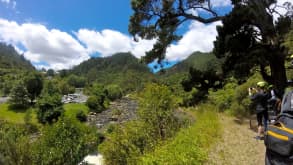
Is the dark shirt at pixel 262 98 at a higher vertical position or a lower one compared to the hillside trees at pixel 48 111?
higher

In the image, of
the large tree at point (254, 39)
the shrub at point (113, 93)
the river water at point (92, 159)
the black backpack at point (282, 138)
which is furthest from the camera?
the shrub at point (113, 93)

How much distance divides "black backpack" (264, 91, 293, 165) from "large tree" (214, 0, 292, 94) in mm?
6392

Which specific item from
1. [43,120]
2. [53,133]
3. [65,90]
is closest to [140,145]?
[53,133]

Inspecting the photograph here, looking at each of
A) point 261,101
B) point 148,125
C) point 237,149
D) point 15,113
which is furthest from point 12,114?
point 261,101

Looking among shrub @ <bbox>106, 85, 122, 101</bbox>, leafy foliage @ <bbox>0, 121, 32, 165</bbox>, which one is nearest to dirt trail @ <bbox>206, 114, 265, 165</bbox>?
leafy foliage @ <bbox>0, 121, 32, 165</bbox>

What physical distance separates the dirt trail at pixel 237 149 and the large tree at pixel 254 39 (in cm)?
226

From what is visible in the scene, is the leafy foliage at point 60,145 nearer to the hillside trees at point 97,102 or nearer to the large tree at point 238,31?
the large tree at point 238,31

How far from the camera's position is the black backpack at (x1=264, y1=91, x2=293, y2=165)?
4.44 feet

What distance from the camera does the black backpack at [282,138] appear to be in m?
1.35

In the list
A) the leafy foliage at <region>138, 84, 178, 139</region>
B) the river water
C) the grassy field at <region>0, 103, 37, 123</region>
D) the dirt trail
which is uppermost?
the leafy foliage at <region>138, 84, 178, 139</region>

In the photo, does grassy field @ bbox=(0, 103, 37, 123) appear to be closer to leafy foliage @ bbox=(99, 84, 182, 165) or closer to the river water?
the river water

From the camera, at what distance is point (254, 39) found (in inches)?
318

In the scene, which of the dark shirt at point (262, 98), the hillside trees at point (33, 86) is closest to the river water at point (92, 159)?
the dark shirt at point (262, 98)

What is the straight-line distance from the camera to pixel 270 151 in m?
1.47
